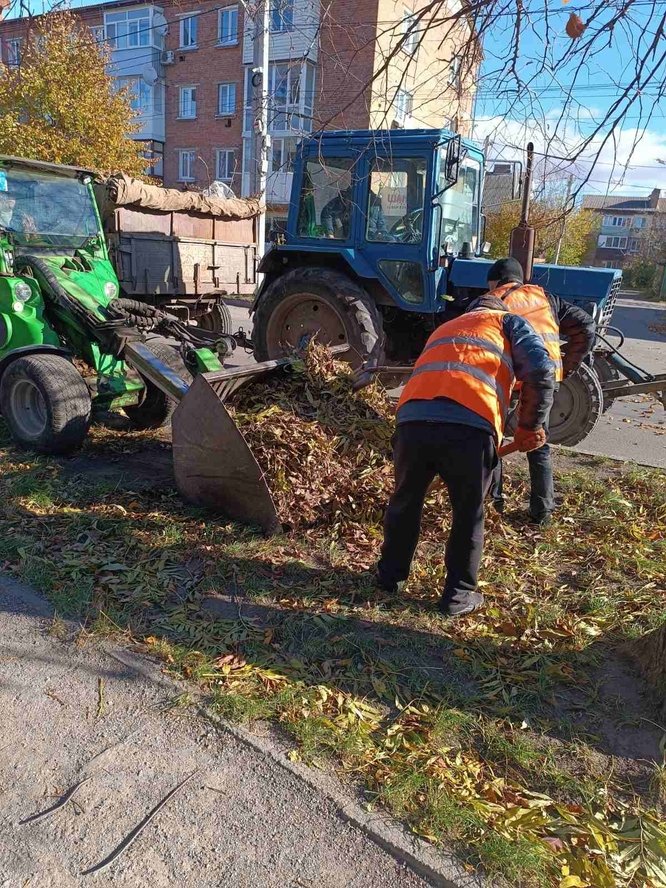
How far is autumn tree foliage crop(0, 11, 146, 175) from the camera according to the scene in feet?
46.4

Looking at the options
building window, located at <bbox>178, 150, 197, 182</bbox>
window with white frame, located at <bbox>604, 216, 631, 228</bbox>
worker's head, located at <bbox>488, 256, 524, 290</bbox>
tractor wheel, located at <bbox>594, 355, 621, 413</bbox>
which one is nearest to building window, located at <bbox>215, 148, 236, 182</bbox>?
building window, located at <bbox>178, 150, 197, 182</bbox>

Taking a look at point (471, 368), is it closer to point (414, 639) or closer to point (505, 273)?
point (505, 273)

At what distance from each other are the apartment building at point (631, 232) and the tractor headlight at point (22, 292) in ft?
89.8

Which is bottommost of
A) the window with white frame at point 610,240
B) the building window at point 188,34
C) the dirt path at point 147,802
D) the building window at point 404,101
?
the dirt path at point 147,802

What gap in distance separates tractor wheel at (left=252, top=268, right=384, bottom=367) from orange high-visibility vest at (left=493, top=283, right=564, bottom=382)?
282 cm

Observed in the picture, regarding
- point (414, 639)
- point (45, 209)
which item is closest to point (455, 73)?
point (414, 639)

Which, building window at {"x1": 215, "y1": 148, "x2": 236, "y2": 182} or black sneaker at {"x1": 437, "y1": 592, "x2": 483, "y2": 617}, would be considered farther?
building window at {"x1": 215, "y1": 148, "x2": 236, "y2": 182}

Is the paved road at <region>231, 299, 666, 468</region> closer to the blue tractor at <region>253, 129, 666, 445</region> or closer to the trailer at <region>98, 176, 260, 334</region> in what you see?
the blue tractor at <region>253, 129, 666, 445</region>

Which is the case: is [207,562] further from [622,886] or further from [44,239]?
[44,239]

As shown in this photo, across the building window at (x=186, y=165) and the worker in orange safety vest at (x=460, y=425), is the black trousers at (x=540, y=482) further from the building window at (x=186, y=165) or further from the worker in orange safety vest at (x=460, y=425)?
the building window at (x=186, y=165)

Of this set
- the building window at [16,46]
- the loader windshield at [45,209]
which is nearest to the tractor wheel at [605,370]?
the loader windshield at [45,209]

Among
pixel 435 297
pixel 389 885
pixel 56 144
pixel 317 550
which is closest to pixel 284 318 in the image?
pixel 435 297

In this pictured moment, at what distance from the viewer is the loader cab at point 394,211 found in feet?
21.5

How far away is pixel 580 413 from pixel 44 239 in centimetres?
529
